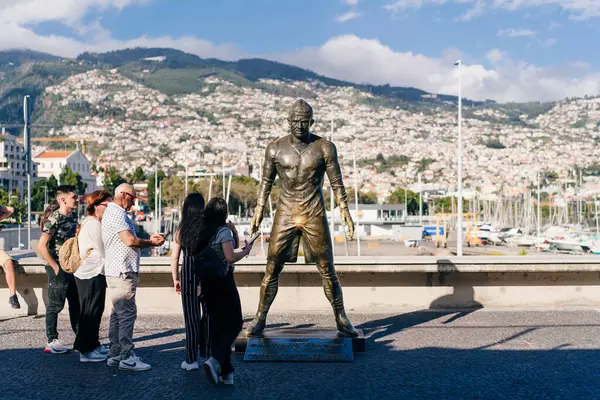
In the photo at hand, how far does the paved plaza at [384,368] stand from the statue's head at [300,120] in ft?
7.73

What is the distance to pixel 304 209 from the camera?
22.0 ft

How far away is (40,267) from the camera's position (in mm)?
8602

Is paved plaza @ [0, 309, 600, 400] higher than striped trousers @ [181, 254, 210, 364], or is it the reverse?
striped trousers @ [181, 254, 210, 364]

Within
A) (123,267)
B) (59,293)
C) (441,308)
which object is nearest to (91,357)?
(59,293)

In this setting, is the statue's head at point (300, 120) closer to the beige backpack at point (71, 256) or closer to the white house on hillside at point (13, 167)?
the beige backpack at point (71, 256)

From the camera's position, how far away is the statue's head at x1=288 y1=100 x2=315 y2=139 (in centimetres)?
670

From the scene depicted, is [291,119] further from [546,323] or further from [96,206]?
[546,323]

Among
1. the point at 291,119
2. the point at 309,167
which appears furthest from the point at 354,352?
the point at 291,119

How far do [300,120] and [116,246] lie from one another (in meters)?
2.25

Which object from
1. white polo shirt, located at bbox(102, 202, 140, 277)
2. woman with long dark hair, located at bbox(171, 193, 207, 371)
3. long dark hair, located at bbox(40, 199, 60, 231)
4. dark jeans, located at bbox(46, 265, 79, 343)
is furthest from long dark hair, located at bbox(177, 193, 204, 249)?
long dark hair, located at bbox(40, 199, 60, 231)

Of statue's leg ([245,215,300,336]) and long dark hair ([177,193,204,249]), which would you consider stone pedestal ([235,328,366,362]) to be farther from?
long dark hair ([177,193,204,249])

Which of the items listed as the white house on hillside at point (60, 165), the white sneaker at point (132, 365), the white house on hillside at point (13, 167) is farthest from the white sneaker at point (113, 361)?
the white house on hillside at point (60, 165)

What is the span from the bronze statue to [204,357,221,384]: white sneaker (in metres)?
1.35

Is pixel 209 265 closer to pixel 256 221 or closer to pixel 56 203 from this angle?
pixel 256 221
